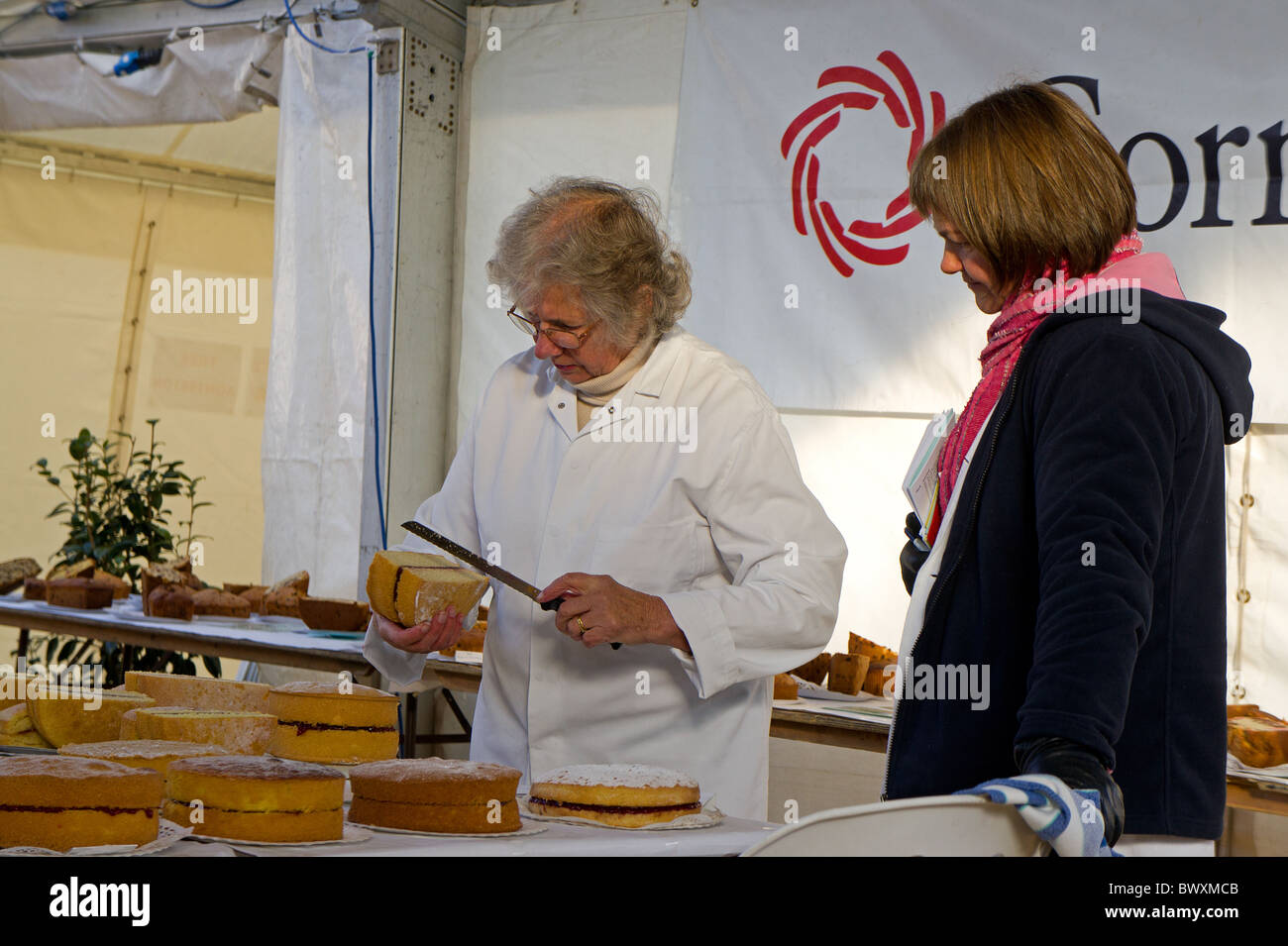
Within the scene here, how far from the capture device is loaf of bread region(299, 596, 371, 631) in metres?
4.46

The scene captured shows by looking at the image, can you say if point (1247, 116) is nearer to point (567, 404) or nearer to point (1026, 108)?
point (567, 404)

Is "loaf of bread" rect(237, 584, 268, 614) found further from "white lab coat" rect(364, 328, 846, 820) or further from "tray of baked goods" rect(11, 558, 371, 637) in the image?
"white lab coat" rect(364, 328, 846, 820)

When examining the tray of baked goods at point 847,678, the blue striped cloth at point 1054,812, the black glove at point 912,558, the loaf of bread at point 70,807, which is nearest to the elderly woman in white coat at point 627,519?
the black glove at point 912,558

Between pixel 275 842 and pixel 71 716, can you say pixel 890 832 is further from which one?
pixel 71 716

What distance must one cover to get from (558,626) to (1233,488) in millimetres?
2740

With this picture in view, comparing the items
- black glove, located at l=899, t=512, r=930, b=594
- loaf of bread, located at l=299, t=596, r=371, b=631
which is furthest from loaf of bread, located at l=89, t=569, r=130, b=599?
black glove, located at l=899, t=512, r=930, b=594

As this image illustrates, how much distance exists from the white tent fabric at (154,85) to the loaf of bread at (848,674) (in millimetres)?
3546

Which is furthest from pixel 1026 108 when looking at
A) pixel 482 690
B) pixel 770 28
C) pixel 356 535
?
pixel 356 535

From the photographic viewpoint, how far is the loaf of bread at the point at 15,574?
206 inches

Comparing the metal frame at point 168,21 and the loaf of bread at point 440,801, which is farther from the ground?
the metal frame at point 168,21

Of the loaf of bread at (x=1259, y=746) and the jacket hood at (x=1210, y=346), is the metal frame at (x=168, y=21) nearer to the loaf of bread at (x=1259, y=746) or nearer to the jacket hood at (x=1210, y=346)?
the loaf of bread at (x=1259, y=746)

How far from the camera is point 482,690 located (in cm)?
235

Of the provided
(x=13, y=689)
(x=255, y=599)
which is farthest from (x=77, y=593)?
(x=13, y=689)

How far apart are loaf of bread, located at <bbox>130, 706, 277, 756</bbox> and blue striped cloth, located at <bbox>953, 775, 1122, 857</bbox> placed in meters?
1.03
